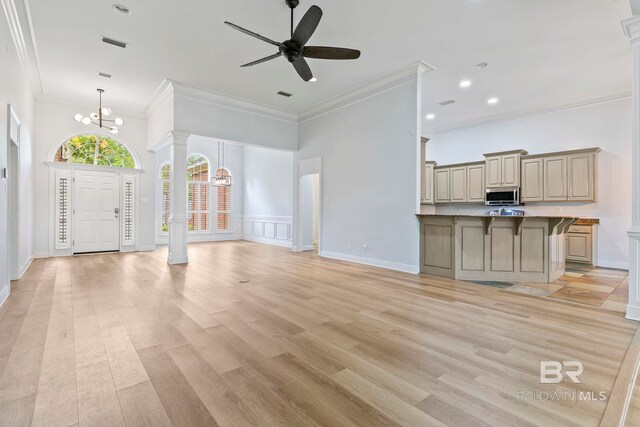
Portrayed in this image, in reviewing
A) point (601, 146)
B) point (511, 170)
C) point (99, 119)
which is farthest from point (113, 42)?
point (601, 146)

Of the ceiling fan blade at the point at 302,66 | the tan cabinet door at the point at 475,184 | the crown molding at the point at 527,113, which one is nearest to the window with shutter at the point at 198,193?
the crown molding at the point at 527,113

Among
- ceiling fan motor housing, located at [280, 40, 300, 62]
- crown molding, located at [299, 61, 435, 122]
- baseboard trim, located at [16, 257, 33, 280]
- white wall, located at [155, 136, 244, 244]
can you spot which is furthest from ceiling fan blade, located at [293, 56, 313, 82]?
white wall, located at [155, 136, 244, 244]

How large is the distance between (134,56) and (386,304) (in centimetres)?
538

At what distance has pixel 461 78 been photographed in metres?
5.46

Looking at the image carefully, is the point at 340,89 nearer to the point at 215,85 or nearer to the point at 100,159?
the point at 215,85

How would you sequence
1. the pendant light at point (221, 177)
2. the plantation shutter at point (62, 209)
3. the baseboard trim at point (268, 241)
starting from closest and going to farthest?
the plantation shutter at point (62, 209), the baseboard trim at point (268, 241), the pendant light at point (221, 177)

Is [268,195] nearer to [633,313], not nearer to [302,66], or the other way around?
[302,66]

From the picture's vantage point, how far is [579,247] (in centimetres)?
625

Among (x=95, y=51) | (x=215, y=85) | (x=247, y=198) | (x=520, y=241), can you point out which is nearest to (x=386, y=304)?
(x=520, y=241)

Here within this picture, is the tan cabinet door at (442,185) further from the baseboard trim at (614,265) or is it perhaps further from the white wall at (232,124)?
the white wall at (232,124)

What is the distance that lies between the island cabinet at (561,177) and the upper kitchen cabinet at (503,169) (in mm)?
137

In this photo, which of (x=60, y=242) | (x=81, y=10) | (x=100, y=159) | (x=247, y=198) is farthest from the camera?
(x=247, y=198)

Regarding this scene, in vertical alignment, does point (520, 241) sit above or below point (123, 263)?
above

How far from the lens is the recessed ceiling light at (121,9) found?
3.64 m
